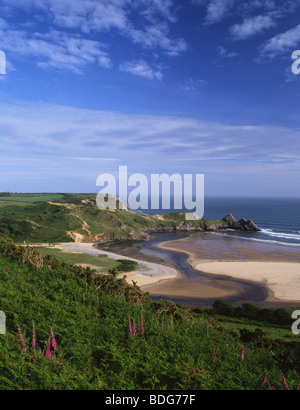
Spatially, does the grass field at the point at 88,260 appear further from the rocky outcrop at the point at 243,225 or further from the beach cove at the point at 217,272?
the rocky outcrop at the point at 243,225

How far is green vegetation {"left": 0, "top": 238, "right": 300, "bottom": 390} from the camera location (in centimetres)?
761

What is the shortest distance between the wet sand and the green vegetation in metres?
23.4

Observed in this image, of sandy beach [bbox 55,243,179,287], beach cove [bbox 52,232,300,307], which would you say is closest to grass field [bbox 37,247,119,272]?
beach cove [bbox 52,232,300,307]

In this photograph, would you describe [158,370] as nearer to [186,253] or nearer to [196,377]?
[196,377]

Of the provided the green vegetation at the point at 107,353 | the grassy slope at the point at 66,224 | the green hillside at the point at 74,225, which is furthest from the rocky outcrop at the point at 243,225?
the green vegetation at the point at 107,353

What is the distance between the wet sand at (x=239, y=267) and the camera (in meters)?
38.2

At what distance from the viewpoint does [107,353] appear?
9484 millimetres

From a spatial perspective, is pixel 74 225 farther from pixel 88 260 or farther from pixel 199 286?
pixel 199 286

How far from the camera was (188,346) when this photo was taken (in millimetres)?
10602

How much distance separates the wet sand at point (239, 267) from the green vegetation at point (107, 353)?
23435mm

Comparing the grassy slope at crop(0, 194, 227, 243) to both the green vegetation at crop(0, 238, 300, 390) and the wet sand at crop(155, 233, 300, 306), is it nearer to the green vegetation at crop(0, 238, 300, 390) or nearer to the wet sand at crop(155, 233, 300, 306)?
the wet sand at crop(155, 233, 300, 306)

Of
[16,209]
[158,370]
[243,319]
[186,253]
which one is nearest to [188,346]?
[158,370]

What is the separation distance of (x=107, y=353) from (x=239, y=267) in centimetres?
4879

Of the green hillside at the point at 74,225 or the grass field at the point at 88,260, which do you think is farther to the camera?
the green hillside at the point at 74,225
